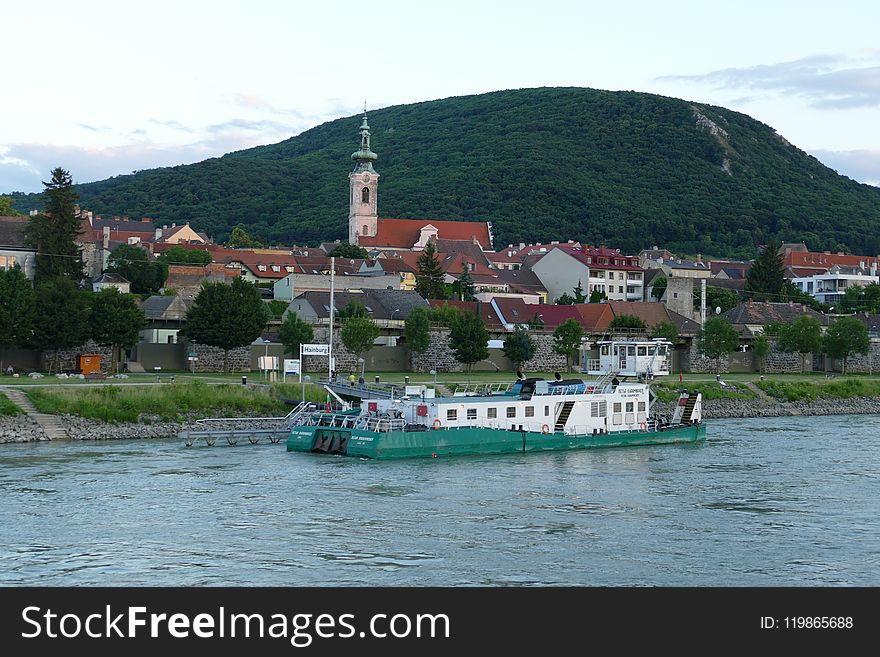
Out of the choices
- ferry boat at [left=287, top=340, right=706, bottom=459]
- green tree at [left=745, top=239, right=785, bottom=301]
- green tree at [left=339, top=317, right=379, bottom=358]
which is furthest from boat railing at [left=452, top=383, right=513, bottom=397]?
green tree at [left=745, top=239, right=785, bottom=301]

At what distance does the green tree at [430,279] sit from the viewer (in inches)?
4350

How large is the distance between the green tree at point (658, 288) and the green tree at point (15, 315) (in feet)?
249

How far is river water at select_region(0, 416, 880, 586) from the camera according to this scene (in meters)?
24.6

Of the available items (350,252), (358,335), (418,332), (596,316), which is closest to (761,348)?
(596,316)

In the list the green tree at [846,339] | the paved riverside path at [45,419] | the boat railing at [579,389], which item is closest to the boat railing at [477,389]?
the boat railing at [579,389]

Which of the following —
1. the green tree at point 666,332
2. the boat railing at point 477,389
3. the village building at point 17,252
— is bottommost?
the boat railing at point 477,389

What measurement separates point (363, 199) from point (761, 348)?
94.6 metres

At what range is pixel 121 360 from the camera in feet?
233

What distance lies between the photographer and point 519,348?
271 feet

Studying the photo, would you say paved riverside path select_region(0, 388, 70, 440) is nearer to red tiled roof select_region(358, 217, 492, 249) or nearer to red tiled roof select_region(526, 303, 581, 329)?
red tiled roof select_region(526, 303, 581, 329)

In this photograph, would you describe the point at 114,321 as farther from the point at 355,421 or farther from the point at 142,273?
the point at 142,273

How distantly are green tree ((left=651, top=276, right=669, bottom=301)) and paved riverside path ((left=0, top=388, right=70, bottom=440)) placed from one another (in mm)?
86676

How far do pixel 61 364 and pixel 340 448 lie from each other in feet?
98.3

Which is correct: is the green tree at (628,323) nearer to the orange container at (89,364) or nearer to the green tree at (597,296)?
the green tree at (597,296)
